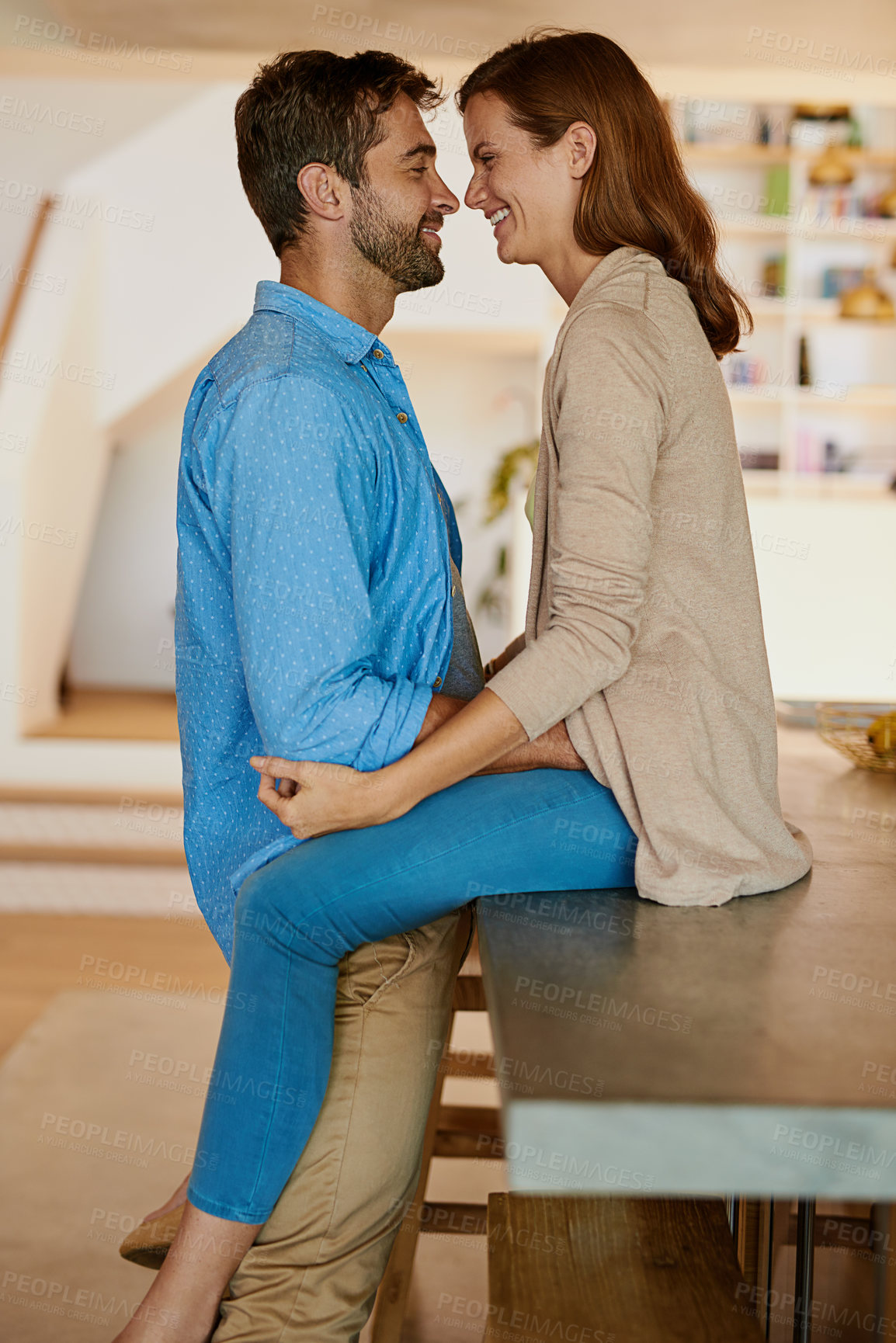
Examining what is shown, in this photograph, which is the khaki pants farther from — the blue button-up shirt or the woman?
the blue button-up shirt

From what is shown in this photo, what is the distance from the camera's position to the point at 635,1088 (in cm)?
76

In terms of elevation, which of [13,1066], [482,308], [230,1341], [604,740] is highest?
[482,308]

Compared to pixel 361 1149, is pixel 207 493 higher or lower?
higher

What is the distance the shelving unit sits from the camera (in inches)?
217

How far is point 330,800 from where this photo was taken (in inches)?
45.4

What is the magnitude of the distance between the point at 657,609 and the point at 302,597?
1.16 ft

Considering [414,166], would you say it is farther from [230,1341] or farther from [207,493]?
[230,1341]

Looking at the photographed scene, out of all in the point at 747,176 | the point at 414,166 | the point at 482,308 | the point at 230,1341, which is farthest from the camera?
the point at 747,176

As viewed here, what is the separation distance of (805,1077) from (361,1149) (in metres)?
0.58

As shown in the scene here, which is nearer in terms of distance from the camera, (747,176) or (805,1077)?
(805,1077)

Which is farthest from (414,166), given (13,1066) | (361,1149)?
(13,1066)

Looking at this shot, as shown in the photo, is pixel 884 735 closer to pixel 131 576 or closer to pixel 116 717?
pixel 116 717

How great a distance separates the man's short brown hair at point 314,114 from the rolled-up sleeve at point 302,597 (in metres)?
0.40

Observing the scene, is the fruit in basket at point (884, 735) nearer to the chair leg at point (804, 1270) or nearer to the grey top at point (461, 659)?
the grey top at point (461, 659)
